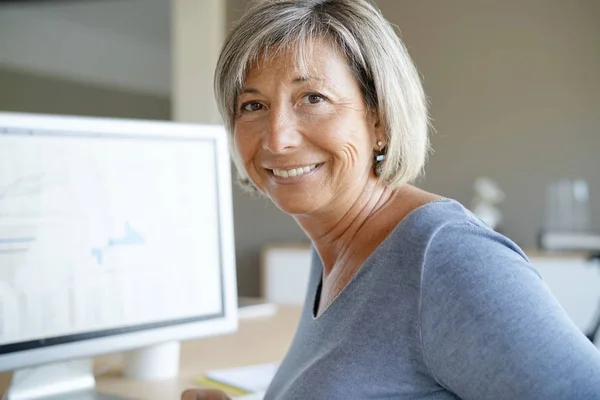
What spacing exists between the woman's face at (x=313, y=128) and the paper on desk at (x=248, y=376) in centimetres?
40

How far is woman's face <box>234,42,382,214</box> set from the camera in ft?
3.22

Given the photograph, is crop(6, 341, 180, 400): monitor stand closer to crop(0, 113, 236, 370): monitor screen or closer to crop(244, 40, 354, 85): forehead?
crop(0, 113, 236, 370): monitor screen

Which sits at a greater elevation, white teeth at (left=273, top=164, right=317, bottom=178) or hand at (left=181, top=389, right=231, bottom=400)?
white teeth at (left=273, top=164, right=317, bottom=178)

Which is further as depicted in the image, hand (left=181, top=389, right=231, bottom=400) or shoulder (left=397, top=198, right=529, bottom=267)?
hand (left=181, top=389, right=231, bottom=400)

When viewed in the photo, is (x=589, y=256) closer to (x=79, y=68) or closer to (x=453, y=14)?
(x=453, y=14)

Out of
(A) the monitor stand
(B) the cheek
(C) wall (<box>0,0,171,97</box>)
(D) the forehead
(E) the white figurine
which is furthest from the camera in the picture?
(C) wall (<box>0,0,171,97</box>)

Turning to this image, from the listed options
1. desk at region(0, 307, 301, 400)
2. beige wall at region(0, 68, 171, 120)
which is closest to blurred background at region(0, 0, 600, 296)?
desk at region(0, 307, 301, 400)

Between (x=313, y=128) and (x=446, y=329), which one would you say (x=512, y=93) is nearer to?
(x=313, y=128)

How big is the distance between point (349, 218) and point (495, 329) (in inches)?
14.6

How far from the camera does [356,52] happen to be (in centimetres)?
98

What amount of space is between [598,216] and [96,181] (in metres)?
3.04

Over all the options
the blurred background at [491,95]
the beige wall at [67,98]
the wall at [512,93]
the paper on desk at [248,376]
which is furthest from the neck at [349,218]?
the beige wall at [67,98]

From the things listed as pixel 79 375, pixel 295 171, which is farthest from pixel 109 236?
pixel 295 171

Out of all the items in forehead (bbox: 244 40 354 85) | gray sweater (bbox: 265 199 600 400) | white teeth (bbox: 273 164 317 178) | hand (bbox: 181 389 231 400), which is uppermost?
Answer: forehead (bbox: 244 40 354 85)
